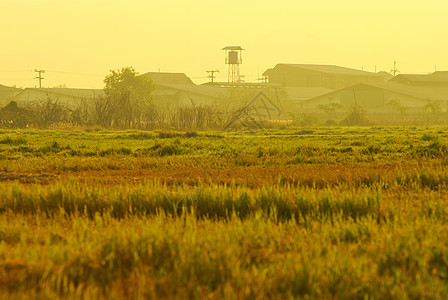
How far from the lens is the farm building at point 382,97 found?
238 ft

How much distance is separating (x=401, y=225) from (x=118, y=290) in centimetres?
363

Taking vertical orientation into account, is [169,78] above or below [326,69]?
below

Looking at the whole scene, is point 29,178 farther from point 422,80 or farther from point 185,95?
point 422,80

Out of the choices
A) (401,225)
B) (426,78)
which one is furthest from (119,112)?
(426,78)

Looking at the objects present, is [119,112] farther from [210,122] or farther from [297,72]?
[297,72]

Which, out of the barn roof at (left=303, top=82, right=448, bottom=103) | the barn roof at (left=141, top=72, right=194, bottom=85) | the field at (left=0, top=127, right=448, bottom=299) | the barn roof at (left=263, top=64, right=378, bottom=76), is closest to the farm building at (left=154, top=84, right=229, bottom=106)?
the barn roof at (left=303, top=82, right=448, bottom=103)

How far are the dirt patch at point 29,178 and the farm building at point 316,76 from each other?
91.9 meters

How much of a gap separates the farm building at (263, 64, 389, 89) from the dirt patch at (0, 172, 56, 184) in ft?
301

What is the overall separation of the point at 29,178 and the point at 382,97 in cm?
6791

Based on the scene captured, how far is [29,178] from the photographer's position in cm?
1173

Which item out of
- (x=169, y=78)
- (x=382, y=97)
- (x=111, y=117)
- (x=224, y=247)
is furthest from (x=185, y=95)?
(x=224, y=247)

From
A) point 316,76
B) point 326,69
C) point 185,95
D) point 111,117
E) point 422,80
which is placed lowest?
point 111,117

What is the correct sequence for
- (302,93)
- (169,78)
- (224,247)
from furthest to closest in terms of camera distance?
(169,78) < (302,93) < (224,247)

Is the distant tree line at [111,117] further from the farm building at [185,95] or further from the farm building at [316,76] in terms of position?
the farm building at [316,76]
